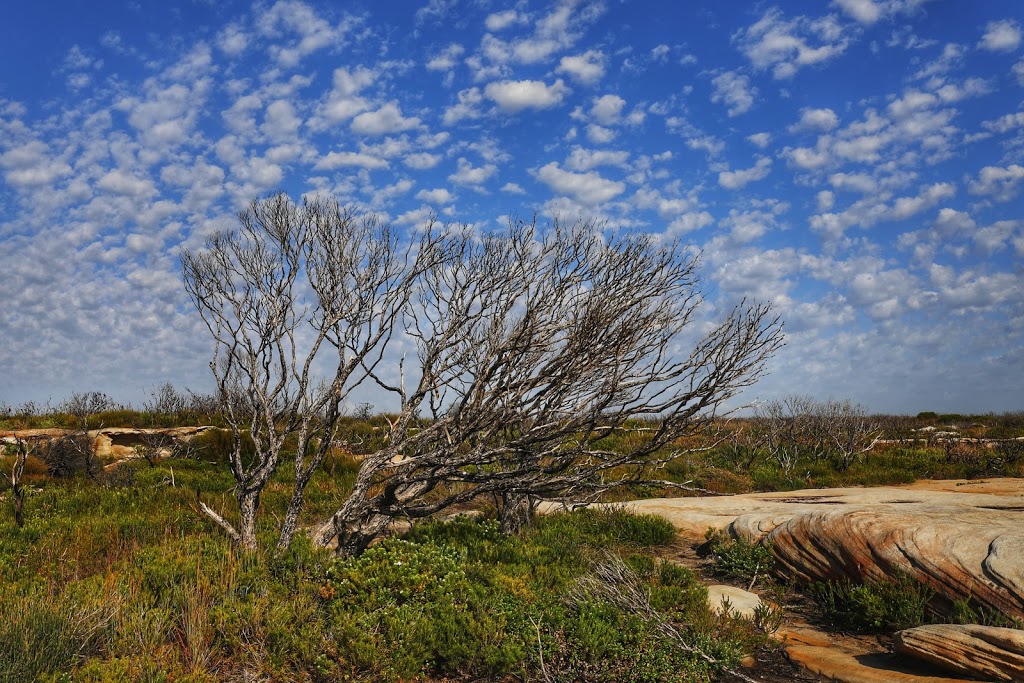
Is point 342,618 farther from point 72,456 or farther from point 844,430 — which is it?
point 844,430

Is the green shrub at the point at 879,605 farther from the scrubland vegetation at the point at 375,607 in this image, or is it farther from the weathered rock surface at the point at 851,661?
the weathered rock surface at the point at 851,661

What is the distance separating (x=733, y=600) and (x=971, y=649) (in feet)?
8.86

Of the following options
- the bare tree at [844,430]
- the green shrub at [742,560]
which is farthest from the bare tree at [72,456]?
the bare tree at [844,430]

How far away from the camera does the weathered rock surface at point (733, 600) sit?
7.09m

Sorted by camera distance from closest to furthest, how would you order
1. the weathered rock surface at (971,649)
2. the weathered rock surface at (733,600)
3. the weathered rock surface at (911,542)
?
the weathered rock surface at (971,649), the weathered rock surface at (911,542), the weathered rock surface at (733,600)

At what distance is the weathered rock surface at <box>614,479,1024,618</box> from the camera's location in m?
6.73

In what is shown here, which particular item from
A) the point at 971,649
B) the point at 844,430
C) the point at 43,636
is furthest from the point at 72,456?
the point at 844,430

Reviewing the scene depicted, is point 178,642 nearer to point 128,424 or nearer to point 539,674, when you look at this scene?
point 539,674

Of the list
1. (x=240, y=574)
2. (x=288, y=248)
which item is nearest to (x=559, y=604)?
(x=240, y=574)

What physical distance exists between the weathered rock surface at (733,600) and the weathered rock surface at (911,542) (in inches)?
47.2

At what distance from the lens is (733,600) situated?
759 cm

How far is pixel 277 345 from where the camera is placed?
9195 millimetres

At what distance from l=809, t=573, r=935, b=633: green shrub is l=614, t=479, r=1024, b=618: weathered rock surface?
0.62 feet

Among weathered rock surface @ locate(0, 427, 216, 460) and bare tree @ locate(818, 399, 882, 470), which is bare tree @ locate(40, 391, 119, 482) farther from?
bare tree @ locate(818, 399, 882, 470)
